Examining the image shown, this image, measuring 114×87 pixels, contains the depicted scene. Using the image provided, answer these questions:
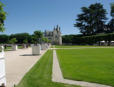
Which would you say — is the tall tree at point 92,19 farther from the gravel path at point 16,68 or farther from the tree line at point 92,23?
the gravel path at point 16,68

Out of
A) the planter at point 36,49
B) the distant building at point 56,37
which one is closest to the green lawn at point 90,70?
the planter at point 36,49

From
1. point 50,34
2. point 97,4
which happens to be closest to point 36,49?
point 97,4

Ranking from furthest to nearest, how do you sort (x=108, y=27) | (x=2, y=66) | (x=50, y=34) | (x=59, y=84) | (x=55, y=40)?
1. (x=50, y=34)
2. (x=55, y=40)
3. (x=108, y=27)
4. (x=59, y=84)
5. (x=2, y=66)

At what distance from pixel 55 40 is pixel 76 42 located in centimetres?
3235

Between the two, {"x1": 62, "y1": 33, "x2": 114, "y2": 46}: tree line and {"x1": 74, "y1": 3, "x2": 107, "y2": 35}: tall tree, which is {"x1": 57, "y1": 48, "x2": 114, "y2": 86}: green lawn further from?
{"x1": 74, "y1": 3, "x2": 107, "y2": 35}: tall tree

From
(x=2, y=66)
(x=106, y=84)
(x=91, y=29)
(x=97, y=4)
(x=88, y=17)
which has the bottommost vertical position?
(x=106, y=84)

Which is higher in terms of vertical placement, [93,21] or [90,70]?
[93,21]

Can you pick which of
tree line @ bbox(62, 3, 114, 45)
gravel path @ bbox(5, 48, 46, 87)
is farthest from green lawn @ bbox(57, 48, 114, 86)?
tree line @ bbox(62, 3, 114, 45)

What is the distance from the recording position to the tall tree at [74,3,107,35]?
62875 mm

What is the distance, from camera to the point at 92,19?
211 ft

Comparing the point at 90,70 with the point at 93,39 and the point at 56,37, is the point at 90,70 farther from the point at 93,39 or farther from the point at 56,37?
the point at 56,37

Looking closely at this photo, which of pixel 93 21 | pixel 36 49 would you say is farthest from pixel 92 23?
pixel 36 49

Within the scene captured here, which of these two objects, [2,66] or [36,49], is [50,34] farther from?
[2,66]

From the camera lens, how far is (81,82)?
15.7 ft
